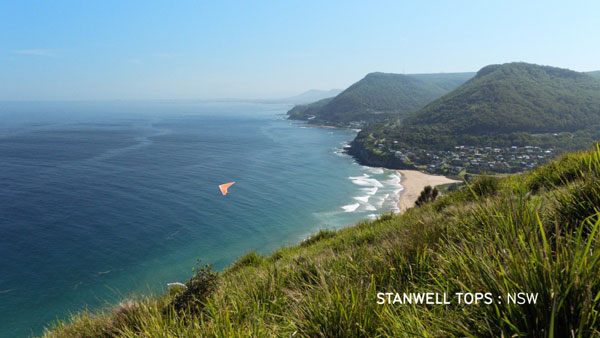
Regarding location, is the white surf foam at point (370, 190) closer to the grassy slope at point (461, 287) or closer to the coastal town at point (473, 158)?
the coastal town at point (473, 158)

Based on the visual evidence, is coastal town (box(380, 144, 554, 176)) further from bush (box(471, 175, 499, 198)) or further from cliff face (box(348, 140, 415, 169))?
bush (box(471, 175, 499, 198))

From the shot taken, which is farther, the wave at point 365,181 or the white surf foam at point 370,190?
the wave at point 365,181

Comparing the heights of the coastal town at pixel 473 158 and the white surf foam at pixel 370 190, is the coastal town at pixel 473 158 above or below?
above

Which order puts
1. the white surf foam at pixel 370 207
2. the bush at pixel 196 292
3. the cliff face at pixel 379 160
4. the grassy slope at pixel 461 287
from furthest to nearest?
the cliff face at pixel 379 160 < the white surf foam at pixel 370 207 < the bush at pixel 196 292 < the grassy slope at pixel 461 287

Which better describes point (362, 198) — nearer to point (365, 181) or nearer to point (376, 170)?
point (365, 181)

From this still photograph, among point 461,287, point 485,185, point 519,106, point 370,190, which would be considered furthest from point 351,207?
point 519,106

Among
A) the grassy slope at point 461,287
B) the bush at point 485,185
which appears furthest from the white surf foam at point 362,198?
the grassy slope at point 461,287
